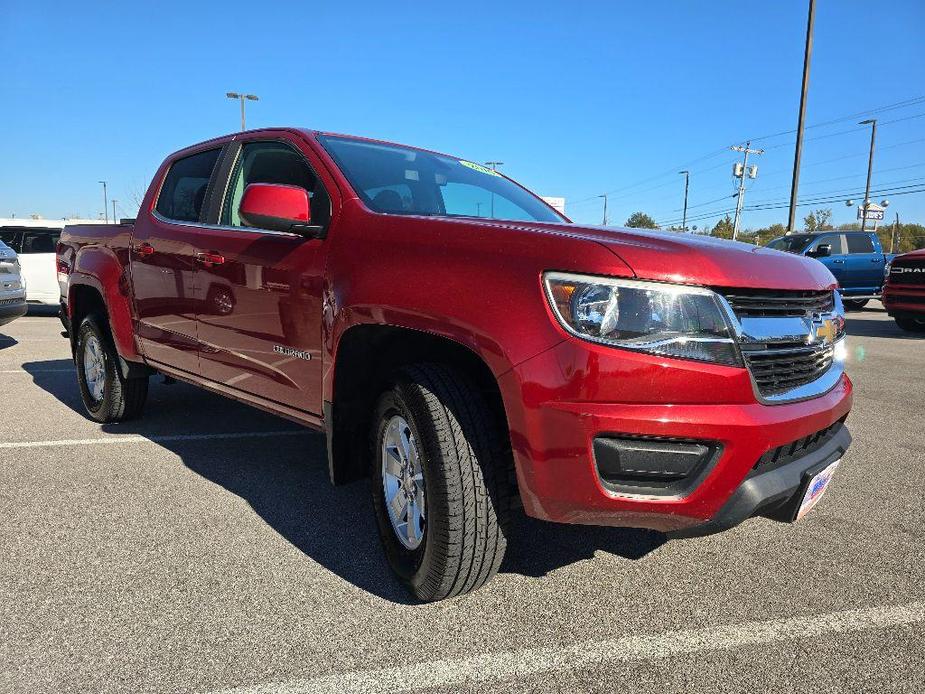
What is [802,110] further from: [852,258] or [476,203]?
[476,203]

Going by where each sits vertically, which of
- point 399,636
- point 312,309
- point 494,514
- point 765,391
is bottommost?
point 399,636

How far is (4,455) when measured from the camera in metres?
3.93

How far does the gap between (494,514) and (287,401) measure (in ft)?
4.12

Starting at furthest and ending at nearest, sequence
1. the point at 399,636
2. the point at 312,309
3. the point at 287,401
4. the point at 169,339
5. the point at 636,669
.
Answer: the point at 169,339 → the point at 287,401 → the point at 312,309 → the point at 399,636 → the point at 636,669

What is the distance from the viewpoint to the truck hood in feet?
6.15

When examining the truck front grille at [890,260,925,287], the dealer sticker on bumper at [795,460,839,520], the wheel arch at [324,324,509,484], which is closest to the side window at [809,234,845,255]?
the truck front grille at [890,260,925,287]

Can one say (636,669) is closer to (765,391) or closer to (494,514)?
(494,514)

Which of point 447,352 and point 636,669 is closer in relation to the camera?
point 636,669

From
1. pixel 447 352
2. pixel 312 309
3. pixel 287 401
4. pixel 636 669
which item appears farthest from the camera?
pixel 287 401

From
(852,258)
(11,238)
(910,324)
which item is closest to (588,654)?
(910,324)

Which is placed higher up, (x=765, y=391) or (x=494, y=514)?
(x=765, y=391)

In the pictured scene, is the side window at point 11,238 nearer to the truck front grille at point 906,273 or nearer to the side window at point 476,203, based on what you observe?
the side window at point 476,203

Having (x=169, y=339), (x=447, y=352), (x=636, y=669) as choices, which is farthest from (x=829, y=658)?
(x=169, y=339)

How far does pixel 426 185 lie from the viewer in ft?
10.7
